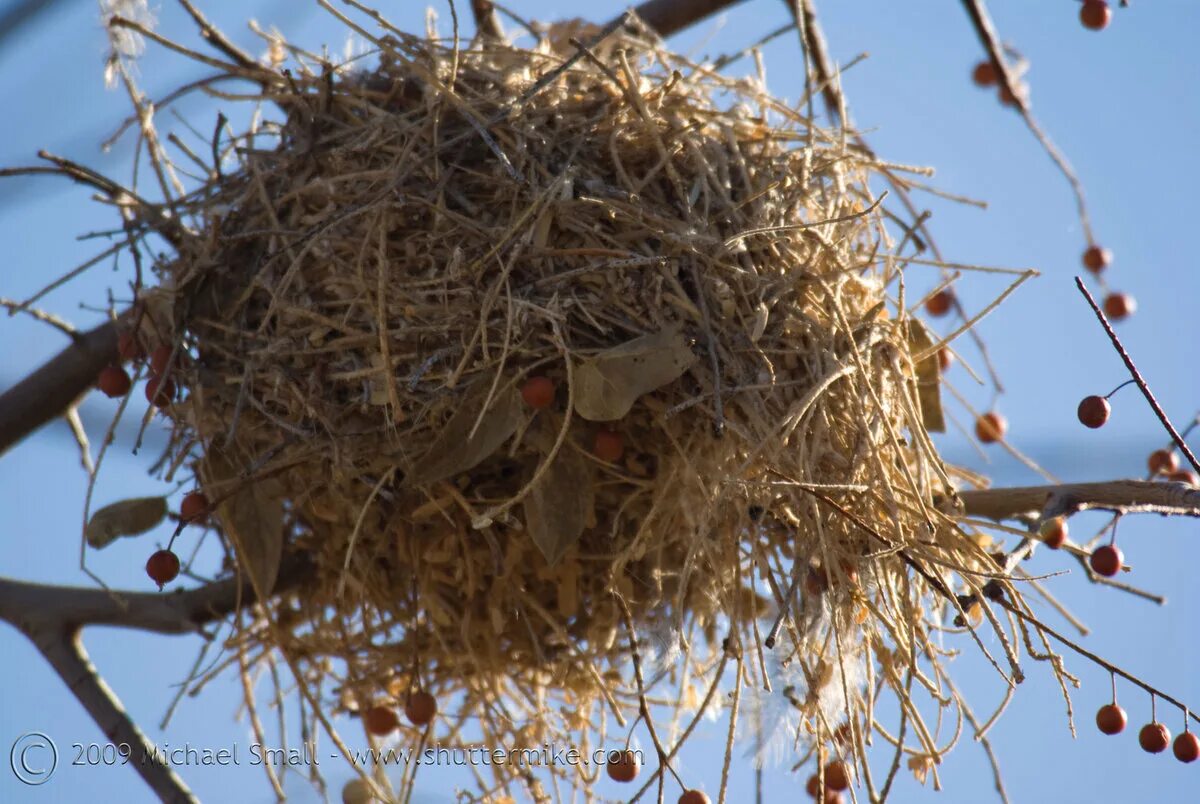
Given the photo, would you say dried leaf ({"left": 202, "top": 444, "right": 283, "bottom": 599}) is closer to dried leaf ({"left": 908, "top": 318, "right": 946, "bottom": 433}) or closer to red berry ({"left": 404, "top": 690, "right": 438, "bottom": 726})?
red berry ({"left": 404, "top": 690, "right": 438, "bottom": 726})

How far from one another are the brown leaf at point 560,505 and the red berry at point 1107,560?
0.65m

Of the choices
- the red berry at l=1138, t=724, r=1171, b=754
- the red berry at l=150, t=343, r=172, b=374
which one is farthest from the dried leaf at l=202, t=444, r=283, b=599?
the red berry at l=1138, t=724, r=1171, b=754

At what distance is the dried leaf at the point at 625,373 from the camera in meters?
1.50

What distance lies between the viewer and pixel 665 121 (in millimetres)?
1754

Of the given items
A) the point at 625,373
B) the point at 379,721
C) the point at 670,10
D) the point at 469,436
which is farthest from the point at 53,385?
the point at 670,10

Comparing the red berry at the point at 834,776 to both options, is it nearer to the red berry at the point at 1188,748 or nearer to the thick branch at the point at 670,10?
the red berry at the point at 1188,748

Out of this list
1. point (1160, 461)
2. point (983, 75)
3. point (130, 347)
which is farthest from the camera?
point (983, 75)

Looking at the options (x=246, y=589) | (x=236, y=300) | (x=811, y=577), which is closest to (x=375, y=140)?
(x=236, y=300)

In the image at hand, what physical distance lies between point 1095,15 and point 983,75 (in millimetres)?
351

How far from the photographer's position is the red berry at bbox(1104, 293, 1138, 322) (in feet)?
7.66

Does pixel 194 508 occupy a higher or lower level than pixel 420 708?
higher

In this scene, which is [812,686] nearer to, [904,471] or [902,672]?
[902,672]

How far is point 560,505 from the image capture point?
5.22ft

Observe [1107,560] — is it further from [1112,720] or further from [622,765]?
[622,765]
